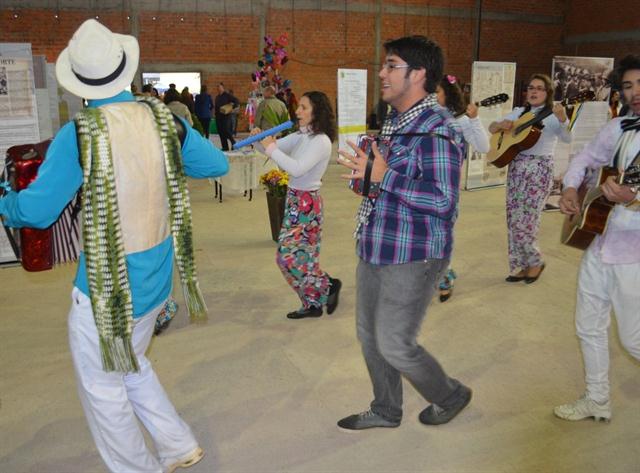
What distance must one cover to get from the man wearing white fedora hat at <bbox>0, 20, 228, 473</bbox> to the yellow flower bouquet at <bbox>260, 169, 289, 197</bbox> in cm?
332

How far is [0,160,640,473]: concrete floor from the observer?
239 cm

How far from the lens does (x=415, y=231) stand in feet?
6.77

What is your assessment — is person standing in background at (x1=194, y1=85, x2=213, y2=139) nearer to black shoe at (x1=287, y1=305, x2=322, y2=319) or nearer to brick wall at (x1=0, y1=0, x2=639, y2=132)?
brick wall at (x1=0, y1=0, x2=639, y2=132)

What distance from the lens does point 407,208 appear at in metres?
2.04

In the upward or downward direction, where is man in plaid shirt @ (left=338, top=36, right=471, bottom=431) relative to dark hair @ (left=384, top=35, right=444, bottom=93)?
downward

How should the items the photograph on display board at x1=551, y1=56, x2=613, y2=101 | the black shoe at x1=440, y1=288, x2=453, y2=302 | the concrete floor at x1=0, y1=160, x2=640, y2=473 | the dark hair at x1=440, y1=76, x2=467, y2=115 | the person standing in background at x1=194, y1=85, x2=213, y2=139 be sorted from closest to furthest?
the concrete floor at x1=0, y1=160, x2=640, y2=473 → the dark hair at x1=440, y1=76, x2=467, y2=115 → the black shoe at x1=440, y1=288, x2=453, y2=302 → the photograph on display board at x1=551, y1=56, x2=613, y2=101 → the person standing in background at x1=194, y1=85, x2=213, y2=139

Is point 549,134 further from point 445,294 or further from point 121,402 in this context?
point 121,402

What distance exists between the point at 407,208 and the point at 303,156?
1484 millimetres

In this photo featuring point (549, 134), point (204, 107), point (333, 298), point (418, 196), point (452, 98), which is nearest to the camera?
point (418, 196)

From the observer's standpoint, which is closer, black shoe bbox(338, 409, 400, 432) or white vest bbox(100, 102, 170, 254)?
white vest bbox(100, 102, 170, 254)

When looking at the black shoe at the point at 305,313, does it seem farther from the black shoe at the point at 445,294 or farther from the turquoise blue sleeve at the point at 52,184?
the turquoise blue sleeve at the point at 52,184

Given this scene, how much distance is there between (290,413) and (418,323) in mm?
879

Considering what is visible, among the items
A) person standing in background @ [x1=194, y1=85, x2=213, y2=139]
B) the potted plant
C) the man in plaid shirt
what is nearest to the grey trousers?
the man in plaid shirt

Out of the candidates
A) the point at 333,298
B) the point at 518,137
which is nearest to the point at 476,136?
the point at 518,137
